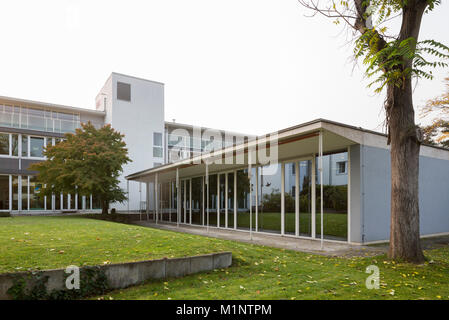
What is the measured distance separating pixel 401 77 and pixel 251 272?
17.9ft

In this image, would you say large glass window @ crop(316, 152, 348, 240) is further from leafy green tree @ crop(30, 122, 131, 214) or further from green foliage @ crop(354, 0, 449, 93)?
leafy green tree @ crop(30, 122, 131, 214)

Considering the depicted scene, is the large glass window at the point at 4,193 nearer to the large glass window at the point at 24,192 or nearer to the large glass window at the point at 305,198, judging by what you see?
the large glass window at the point at 24,192

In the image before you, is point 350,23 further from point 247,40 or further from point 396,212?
point 247,40

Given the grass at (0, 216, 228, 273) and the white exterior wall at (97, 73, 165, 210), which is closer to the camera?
the grass at (0, 216, 228, 273)

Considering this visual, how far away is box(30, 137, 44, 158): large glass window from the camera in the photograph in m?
25.2

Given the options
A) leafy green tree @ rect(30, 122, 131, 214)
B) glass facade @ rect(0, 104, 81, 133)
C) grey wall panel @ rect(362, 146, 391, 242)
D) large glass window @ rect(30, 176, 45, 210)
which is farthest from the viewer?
glass facade @ rect(0, 104, 81, 133)

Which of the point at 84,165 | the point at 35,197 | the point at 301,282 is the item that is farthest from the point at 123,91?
the point at 301,282

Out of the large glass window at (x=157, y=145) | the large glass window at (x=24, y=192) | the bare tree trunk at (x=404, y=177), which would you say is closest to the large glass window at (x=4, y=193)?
the large glass window at (x=24, y=192)

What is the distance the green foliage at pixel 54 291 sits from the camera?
4059 mm

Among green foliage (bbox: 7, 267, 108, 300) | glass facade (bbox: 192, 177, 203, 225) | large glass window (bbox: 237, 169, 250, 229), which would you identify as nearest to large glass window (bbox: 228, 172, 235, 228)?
large glass window (bbox: 237, 169, 250, 229)

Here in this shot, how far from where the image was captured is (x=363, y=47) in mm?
7418

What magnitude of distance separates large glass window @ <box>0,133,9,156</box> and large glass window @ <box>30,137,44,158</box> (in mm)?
1609
